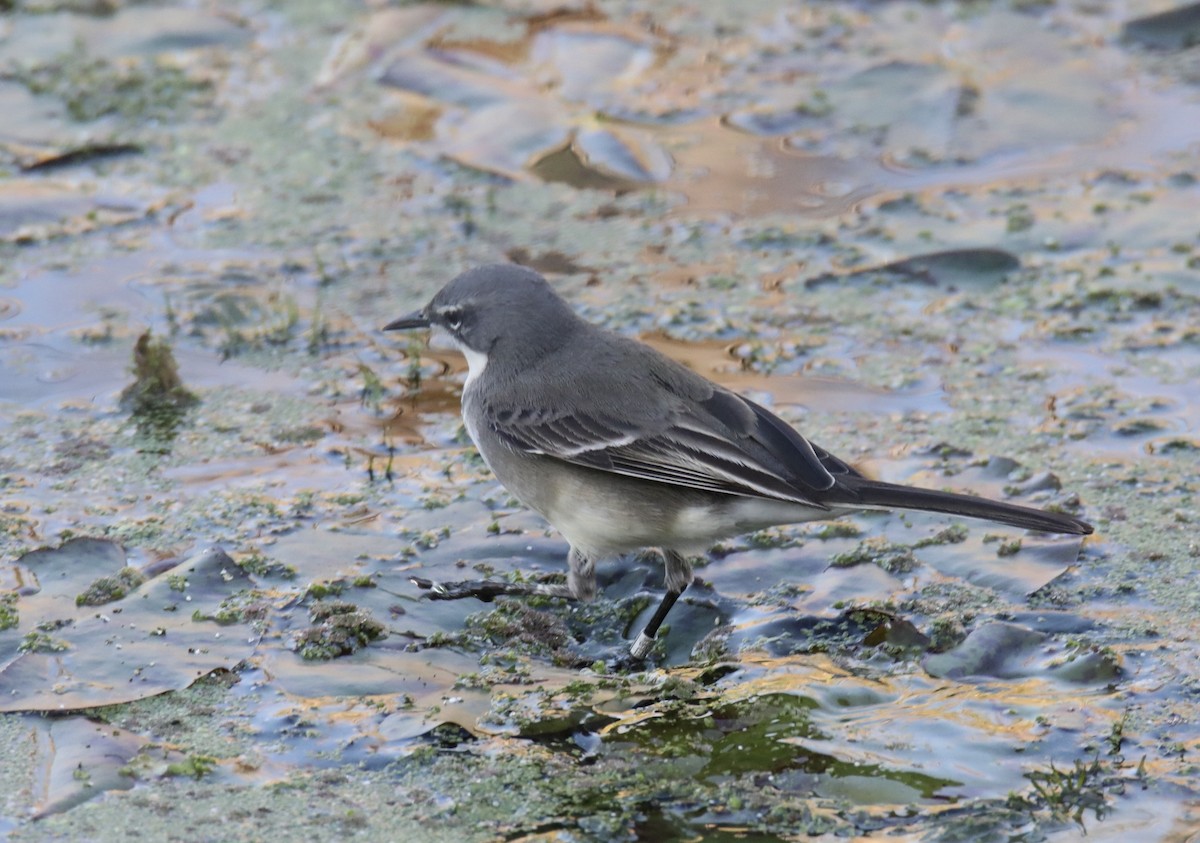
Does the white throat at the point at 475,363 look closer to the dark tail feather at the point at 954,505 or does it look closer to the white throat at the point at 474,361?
the white throat at the point at 474,361

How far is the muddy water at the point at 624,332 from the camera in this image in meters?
4.48

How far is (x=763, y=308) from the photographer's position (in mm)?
7902

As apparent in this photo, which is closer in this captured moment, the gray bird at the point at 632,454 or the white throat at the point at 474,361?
the gray bird at the point at 632,454

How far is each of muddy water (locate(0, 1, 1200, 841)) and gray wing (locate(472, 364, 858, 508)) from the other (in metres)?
0.52

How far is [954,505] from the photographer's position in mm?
4988

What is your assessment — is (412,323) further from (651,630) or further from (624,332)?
(651,630)

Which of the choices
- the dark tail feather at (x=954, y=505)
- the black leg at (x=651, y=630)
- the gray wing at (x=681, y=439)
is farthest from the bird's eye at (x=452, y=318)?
the dark tail feather at (x=954, y=505)

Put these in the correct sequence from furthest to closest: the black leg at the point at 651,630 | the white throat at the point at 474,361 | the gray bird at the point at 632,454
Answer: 1. the white throat at the point at 474,361
2. the black leg at the point at 651,630
3. the gray bird at the point at 632,454

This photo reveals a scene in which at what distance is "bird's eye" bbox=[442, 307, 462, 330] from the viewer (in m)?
6.35

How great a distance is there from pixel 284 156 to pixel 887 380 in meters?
4.27

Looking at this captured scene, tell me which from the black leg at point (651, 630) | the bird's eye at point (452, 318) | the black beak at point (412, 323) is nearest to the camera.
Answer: the black leg at point (651, 630)

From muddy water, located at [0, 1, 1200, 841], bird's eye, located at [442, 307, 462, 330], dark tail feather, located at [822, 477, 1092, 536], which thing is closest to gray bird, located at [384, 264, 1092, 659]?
dark tail feather, located at [822, 477, 1092, 536]

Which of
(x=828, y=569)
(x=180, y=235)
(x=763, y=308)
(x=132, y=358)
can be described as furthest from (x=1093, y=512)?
(x=180, y=235)

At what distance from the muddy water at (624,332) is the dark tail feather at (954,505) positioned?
0.42 metres
